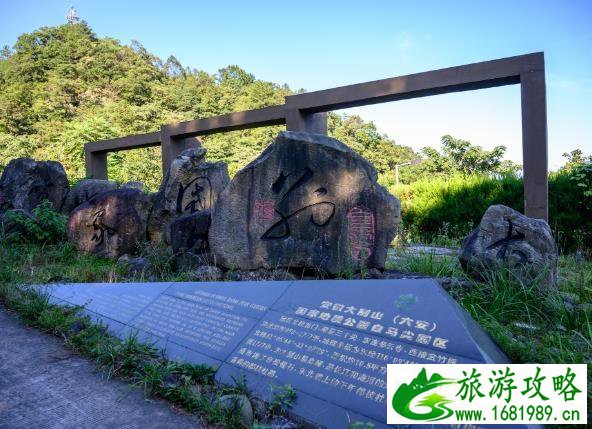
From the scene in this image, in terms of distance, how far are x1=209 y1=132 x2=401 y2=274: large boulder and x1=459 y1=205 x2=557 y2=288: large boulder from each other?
0.79m

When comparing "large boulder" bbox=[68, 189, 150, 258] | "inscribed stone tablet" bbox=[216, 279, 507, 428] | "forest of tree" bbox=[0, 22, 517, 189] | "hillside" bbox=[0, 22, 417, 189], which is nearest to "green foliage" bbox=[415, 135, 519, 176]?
"forest of tree" bbox=[0, 22, 517, 189]

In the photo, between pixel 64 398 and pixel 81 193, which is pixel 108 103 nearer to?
pixel 81 193

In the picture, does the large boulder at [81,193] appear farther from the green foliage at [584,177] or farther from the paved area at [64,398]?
the green foliage at [584,177]

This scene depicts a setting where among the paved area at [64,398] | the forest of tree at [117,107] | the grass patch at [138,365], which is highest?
the forest of tree at [117,107]

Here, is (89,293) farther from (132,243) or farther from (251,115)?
(251,115)

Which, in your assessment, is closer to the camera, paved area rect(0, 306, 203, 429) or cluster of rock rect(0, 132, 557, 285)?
paved area rect(0, 306, 203, 429)

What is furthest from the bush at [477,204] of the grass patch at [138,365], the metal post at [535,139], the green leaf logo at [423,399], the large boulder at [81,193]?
the large boulder at [81,193]

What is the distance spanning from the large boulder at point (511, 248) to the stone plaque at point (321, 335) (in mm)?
1793

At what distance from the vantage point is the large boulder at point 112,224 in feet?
21.1

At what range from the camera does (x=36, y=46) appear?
80.9 feet

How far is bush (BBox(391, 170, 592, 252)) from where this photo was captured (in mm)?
8234

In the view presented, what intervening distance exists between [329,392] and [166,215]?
5.24 m

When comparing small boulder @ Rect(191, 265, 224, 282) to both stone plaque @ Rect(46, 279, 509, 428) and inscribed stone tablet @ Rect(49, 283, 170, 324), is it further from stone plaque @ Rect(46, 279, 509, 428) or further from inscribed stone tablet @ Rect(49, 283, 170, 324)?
stone plaque @ Rect(46, 279, 509, 428)

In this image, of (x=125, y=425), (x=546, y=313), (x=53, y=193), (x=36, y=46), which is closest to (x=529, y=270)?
(x=546, y=313)
